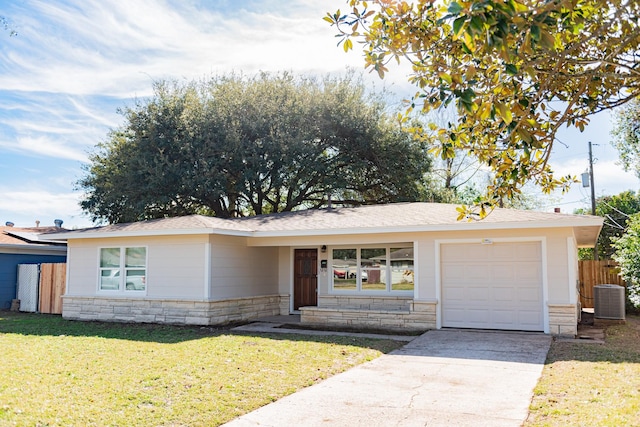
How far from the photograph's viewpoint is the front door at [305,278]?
1532cm

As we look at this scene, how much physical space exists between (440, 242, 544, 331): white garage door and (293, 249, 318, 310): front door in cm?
444

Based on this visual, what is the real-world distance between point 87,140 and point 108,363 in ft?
61.0

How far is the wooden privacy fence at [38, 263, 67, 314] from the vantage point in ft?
52.1

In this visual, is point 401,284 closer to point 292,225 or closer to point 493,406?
point 292,225

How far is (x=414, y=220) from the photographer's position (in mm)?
12445

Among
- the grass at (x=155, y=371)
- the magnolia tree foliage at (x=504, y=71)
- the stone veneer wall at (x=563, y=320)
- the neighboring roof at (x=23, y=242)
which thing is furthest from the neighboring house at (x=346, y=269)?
the magnolia tree foliage at (x=504, y=71)

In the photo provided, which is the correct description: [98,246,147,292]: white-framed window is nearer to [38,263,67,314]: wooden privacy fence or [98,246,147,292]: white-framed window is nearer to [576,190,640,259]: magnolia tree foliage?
[38,263,67,314]: wooden privacy fence

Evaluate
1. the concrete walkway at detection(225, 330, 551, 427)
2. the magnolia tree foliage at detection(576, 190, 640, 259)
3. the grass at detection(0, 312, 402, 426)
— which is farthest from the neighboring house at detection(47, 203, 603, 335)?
the magnolia tree foliage at detection(576, 190, 640, 259)

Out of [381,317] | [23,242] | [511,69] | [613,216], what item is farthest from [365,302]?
[613,216]

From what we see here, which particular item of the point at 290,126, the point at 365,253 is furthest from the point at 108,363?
the point at 290,126

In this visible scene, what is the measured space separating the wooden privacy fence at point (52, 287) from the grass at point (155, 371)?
3.82m

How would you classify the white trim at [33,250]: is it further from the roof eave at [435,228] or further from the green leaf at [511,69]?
the green leaf at [511,69]

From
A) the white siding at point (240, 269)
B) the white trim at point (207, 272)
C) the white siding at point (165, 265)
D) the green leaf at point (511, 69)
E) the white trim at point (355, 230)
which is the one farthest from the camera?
the white siding at point (240, 269)

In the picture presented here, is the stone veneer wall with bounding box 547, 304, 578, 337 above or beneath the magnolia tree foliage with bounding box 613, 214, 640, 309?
beneath
